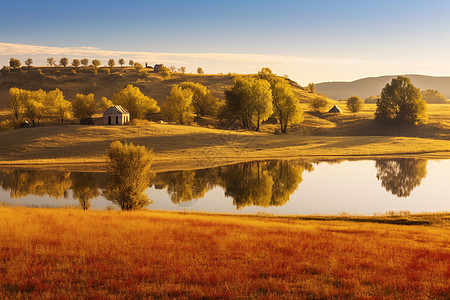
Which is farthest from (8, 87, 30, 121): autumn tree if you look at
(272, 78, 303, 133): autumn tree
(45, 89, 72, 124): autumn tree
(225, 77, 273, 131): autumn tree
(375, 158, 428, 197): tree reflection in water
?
(375, 158, 428, 197): tree reflection in water

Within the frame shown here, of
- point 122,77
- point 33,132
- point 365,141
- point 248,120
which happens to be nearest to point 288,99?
point 248,120

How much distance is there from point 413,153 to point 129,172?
58147 millimetres

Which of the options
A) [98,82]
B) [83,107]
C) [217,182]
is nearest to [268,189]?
[217,182]

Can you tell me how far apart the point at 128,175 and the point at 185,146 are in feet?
124

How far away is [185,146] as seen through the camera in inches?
2731

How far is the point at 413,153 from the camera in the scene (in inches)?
2739

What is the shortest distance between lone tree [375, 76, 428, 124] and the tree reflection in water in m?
38.6

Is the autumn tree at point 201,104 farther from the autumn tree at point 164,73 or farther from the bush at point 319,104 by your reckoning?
the autumn tree at point 164,73

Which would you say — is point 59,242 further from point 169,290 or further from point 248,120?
point 248,120

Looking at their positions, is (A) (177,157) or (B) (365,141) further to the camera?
(B) (365,141)

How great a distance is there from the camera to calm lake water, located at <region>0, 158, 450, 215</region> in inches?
1416

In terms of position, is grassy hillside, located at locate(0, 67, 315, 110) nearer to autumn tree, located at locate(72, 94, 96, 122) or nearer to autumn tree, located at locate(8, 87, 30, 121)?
autumn tree, located at locate(72, 94, 96, 122)

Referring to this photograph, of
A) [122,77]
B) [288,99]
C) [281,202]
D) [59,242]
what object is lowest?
[281,202]

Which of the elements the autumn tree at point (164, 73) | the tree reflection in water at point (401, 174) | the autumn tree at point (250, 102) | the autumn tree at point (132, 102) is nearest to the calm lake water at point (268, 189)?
the tree reflection in water at point (401, 174)
